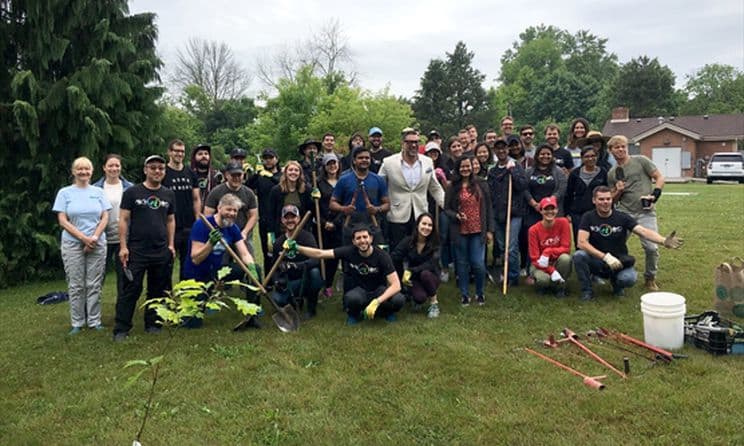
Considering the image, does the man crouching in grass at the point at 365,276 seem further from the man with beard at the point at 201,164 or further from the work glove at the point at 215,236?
the man with beard at the point at 201,164

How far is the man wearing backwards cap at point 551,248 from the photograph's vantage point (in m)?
6.69

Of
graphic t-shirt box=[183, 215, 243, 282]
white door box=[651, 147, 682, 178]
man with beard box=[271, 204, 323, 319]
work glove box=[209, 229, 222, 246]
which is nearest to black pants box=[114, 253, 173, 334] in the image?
graphic t-shirt box=[183, 215, 243, 282]

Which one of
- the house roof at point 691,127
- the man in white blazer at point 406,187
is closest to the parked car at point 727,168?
the house roof at point 691,127

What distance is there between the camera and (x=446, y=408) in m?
3.93

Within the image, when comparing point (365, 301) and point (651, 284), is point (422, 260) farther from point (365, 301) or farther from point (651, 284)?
point (651, 284)

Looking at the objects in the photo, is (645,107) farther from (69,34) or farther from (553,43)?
(69,34)

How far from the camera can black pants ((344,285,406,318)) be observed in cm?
591

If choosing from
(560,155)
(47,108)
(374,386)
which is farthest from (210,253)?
(560,155)

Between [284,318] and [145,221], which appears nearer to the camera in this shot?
[145,221]

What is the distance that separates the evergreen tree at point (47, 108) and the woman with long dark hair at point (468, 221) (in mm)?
6364

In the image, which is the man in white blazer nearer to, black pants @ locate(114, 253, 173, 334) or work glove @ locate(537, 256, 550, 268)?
work glove @ locate(537, 256, 550, 268)

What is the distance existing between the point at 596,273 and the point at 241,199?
4467 millimetres

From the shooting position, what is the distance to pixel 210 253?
607 cm

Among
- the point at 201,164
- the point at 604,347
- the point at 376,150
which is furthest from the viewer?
the point at 376,150
